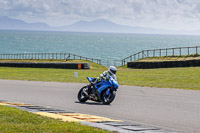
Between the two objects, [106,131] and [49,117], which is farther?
[49,117]

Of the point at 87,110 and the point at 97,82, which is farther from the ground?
the point at 97,82

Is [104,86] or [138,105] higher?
[104,86]

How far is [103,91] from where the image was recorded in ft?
41.8

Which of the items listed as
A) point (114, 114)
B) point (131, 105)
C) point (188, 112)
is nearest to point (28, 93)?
point (131, 105)

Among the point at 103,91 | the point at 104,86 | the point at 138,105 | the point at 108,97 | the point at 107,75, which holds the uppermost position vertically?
the point at 107,75

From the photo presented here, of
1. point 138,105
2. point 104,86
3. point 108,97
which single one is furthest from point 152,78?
point 104,86

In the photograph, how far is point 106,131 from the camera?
780 centimetres

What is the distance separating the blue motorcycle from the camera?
40.4 ft

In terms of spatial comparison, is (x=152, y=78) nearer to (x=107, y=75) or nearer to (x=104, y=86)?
(x=104, y=86)

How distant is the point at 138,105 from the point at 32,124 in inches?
190

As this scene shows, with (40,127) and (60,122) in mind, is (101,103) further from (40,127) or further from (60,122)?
(40,127)

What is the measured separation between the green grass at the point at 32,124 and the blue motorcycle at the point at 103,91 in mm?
3212

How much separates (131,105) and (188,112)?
89.6 inches

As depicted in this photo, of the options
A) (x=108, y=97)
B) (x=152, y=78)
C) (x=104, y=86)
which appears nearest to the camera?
(x=104, y=86)
